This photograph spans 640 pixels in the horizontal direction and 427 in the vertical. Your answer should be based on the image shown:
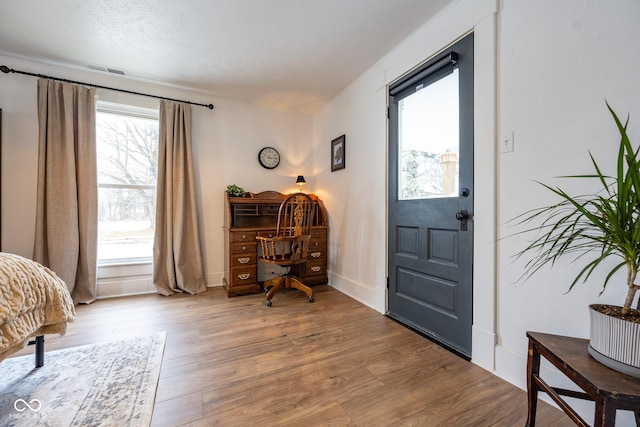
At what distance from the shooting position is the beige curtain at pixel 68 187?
8.25 feet

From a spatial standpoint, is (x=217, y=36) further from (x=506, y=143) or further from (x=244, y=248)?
(x=506, y=143)

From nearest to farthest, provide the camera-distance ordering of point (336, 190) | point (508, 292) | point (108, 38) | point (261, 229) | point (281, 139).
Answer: point (508, 292) → point (108, 38) → point (261, 229) → point (336, 190) → point (281, 139)

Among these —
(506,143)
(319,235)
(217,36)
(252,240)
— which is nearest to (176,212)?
(252,240)

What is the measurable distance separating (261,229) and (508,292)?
2351mm

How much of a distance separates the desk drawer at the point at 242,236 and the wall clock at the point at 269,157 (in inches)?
42.3

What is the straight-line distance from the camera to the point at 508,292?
1474mm

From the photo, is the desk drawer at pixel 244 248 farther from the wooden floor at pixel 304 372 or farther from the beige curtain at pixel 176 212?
the wooden floor at pixel 304 372

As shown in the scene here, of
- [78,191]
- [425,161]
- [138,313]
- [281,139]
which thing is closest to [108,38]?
[78,191]

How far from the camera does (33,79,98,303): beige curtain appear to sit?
2.52 m

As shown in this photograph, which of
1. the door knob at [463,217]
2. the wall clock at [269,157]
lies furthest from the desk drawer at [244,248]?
the door knob at [463,217]

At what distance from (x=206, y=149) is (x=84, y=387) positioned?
102 inches

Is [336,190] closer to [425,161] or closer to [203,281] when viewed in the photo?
[425,161]

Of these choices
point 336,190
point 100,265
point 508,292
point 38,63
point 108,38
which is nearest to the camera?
point 508,292

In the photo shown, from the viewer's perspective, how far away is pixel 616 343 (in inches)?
32.8
